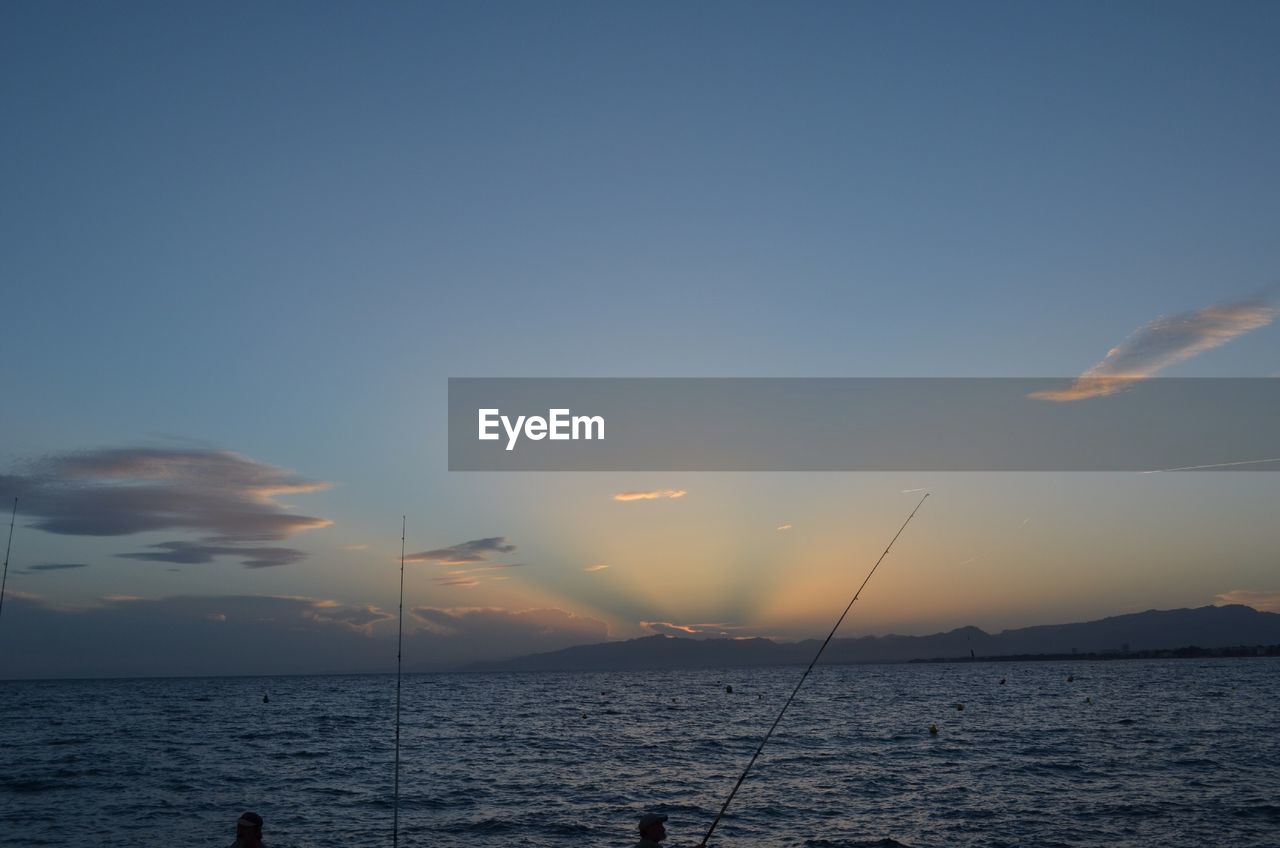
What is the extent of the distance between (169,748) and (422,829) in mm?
28788

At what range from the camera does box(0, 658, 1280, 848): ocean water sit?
22.0 metres

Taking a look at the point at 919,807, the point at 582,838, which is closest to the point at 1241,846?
the point at 919,807

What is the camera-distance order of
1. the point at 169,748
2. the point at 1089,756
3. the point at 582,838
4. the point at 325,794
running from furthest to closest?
the point at 169,748 < the point at 1089,756 < the point at 325,794 < the point at 582,838

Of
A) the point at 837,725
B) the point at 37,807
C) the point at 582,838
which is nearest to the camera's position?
the point at 582,838

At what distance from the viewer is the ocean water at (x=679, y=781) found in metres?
22.0

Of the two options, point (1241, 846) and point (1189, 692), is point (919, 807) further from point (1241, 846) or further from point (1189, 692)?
point (1189, 692)

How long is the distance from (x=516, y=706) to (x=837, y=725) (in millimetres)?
40780

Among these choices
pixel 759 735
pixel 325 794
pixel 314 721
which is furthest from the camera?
pixel 314 721

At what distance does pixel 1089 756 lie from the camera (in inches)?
1350

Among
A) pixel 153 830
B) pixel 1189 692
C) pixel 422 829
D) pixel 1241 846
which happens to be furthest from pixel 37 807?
pixel 1189 692

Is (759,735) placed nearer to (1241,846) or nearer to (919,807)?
(919,807)

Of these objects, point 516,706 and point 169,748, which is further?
point 516,706

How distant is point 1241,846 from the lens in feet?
63.5

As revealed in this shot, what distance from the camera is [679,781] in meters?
30.2
